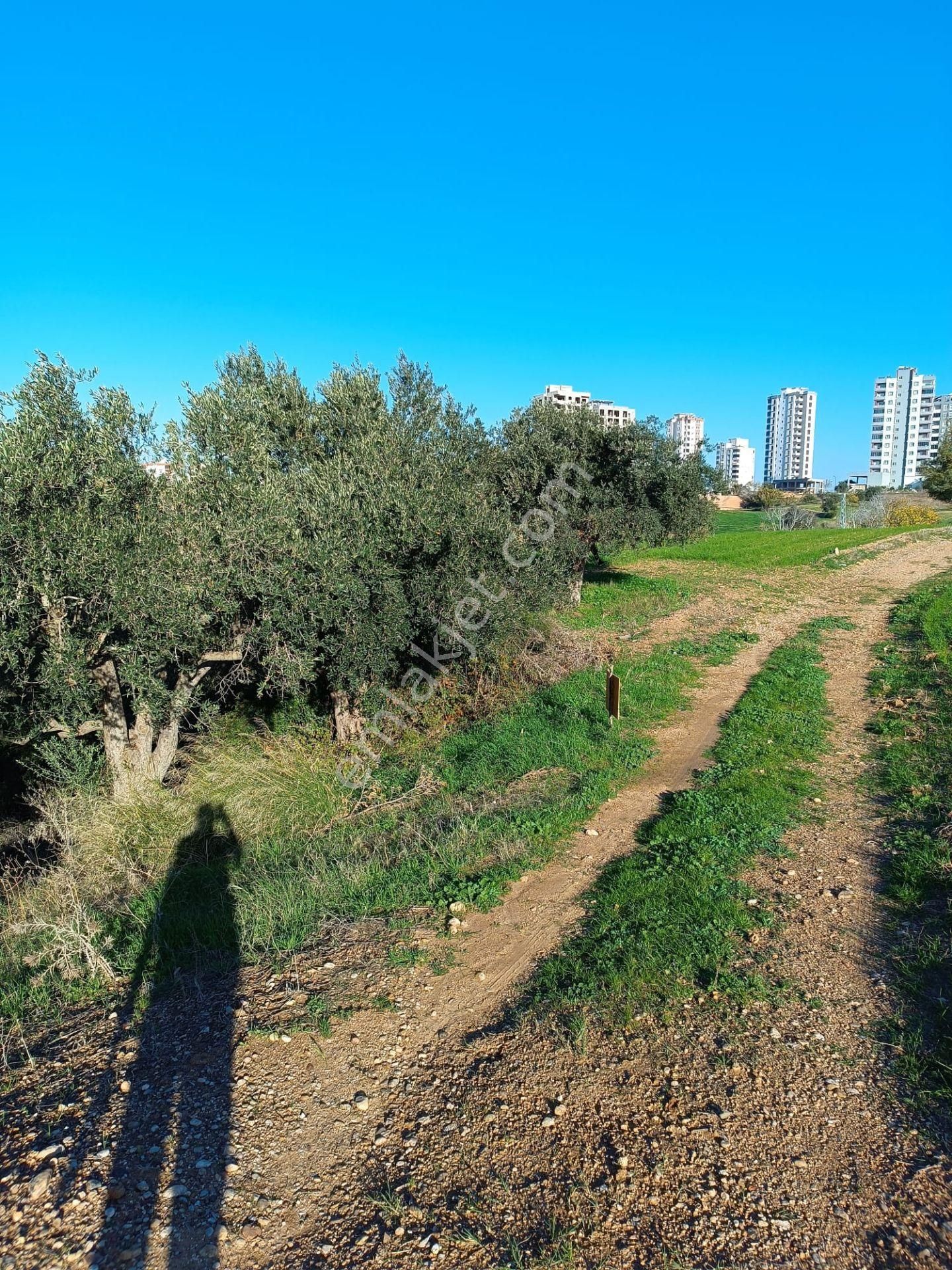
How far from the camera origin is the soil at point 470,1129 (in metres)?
3.24

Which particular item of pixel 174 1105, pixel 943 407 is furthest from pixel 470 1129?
pixel 943 407

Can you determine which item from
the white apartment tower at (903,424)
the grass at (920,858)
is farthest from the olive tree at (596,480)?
the white apartment tower at (903,424)

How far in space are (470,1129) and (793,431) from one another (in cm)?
21782

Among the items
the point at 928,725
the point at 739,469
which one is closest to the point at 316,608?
the point at 928,725

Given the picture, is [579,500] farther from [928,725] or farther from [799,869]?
[799,869]

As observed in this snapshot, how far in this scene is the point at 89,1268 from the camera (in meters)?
3.13

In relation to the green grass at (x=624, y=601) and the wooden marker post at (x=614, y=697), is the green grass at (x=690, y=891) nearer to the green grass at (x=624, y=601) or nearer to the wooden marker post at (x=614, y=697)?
the wooden marker post at (x=614, y=697)

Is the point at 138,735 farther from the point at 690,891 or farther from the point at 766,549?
the point at 766,549

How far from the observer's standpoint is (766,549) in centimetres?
3681

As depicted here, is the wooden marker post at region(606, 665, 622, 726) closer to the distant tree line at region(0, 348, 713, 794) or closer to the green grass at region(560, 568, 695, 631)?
the distant tree line at region(0, 348, 713, 794)

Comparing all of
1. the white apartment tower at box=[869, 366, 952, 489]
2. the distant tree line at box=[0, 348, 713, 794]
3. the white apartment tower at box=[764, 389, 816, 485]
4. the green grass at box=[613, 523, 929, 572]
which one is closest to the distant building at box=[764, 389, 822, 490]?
the white apartment tower at box=[764, 389, 816, 485]

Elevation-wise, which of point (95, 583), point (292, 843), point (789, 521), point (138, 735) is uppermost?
point (95, 583)

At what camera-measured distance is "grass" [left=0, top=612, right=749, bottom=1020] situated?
5996 millimetres

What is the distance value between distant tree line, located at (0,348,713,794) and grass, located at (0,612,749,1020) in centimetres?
115
